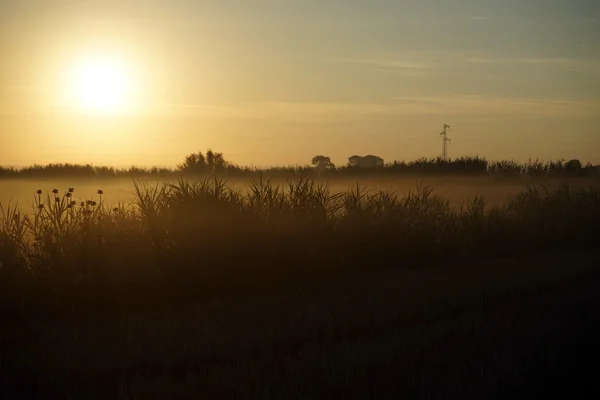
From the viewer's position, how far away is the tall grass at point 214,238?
36.9 ft

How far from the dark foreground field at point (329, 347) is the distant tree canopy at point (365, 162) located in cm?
2899

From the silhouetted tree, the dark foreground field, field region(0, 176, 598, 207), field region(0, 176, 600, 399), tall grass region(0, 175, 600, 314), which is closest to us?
the dark foreground field

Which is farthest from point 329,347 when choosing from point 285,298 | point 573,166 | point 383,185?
point 573,166

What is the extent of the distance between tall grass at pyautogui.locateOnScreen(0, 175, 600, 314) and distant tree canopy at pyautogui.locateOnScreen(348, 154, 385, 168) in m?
23.1

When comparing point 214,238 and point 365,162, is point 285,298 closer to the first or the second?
point 214,238

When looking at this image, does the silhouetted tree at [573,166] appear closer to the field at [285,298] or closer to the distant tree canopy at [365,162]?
the distant tree canopy at [365,162]

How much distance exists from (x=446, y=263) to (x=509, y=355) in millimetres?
7523

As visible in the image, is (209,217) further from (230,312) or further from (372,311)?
(372,311)

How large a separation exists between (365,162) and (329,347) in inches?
1482

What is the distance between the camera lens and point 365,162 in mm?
45531

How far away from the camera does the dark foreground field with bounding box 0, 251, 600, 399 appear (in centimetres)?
695

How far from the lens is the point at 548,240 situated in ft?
62.3

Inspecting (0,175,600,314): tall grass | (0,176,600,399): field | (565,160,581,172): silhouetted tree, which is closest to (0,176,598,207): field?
(0,175,600,314): tall grass

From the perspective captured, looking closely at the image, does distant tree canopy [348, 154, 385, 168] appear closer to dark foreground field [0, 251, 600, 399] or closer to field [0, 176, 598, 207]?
field [0, 176, 598, 207]
